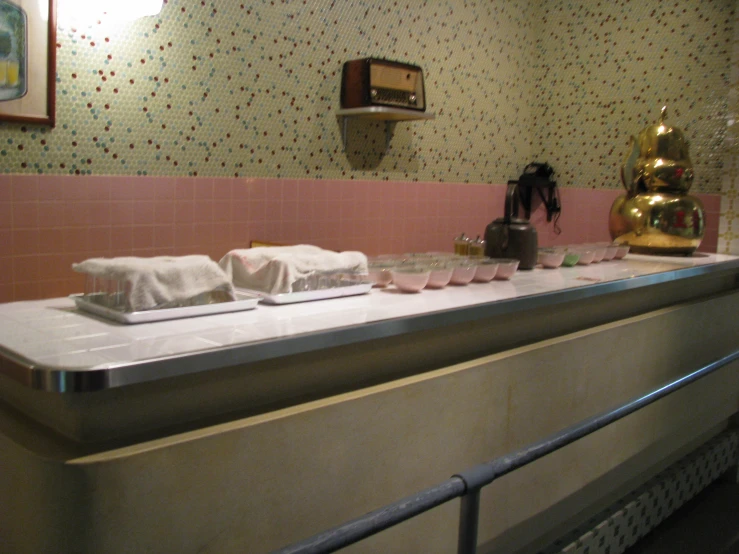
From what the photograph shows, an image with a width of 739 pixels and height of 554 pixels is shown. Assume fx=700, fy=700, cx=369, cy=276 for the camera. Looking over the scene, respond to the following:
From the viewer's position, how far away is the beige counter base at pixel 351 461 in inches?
46.8

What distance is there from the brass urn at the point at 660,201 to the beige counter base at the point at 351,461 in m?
0.52

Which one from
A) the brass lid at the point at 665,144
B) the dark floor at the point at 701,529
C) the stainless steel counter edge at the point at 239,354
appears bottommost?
the dark floor at the point at 701,529

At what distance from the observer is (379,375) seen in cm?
169

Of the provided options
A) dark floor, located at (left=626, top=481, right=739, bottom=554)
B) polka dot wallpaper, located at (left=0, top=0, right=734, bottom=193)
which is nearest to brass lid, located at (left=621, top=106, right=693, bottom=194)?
polka dot wallpaper, located at (left=0, top=0, right=734, bottom=193)

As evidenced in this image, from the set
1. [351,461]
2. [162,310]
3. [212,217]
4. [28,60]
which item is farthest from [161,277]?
[212,217]

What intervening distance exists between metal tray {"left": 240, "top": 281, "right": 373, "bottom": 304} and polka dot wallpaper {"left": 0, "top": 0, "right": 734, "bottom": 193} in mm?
1343

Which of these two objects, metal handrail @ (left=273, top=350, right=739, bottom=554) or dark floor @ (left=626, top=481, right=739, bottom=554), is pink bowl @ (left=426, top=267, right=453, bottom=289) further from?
dark floor @ (left=626, top=481, right=739, bottom=554)

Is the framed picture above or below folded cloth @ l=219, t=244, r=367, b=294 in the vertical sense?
above

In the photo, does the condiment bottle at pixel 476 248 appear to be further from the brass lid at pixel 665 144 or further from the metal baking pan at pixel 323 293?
the brass lid at pixel 665 144

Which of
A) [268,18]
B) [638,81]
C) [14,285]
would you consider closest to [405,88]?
[268,18]

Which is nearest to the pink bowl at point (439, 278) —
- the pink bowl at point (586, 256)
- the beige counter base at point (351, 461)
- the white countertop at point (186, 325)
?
the white countertop at point (186, 325)

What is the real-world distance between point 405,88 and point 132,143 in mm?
1439

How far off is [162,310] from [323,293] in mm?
451

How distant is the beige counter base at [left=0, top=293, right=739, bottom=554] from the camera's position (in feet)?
3.90
